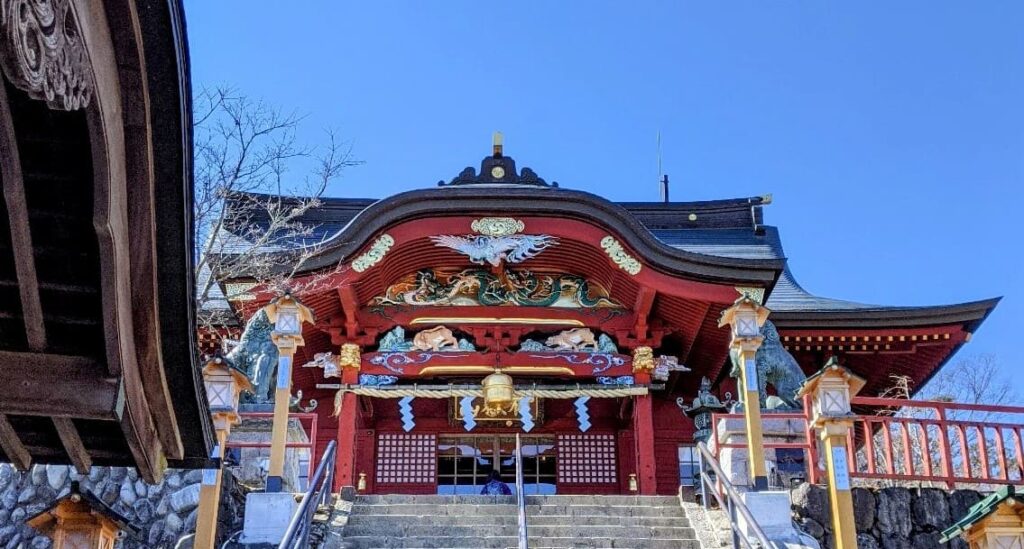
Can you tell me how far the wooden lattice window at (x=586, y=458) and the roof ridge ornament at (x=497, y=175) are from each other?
12.9 ft

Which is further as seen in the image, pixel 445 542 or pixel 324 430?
pixel 324 430

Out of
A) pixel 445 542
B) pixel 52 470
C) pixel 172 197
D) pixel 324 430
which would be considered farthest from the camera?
pixel 324 430

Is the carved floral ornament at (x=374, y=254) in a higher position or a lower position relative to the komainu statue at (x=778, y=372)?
higher

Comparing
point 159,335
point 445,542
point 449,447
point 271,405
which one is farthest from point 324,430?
point 159,335

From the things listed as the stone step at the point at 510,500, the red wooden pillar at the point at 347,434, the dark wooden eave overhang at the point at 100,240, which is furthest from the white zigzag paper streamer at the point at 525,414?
the dark wooden eave overhang at the point at 100,240

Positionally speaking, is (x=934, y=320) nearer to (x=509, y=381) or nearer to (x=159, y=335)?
(x=509, y=381)

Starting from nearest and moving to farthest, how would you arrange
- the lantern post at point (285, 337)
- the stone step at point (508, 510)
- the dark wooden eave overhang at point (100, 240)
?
the dark wooden eave overhang at point (100, 240) → the lantern post at point (285, 337) → the stone step at point (508, 510)

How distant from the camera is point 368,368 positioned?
13820mm

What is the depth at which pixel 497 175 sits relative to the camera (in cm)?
1470

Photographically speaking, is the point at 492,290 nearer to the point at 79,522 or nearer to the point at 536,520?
the point at 536,520

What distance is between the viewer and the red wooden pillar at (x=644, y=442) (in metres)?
13.2

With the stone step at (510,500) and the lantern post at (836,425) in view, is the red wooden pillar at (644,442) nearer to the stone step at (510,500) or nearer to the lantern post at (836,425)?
the stone step at (510,500)

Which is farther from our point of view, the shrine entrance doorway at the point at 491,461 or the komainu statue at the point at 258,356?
the shrine entrance doorway at the point at 491,461

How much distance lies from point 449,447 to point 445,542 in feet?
18.5
